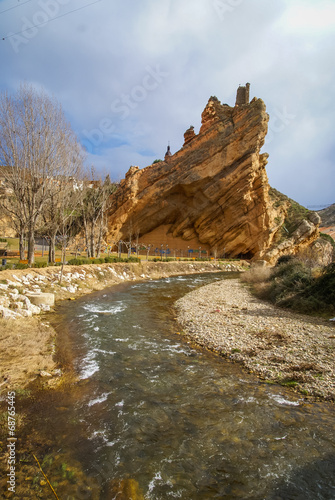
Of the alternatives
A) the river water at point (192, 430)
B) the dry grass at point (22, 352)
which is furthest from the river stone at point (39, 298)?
the river water at point (192, 430)

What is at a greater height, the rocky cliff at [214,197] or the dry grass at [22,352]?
the rocky cliff at [214,197]

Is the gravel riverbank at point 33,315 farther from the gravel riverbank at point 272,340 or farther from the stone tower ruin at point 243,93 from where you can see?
the stone tower ruin at point 243,93

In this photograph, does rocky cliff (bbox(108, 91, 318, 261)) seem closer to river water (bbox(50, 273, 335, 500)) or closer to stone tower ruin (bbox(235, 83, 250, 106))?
stone tower ruin (bbox(235, 83, 250, 106))

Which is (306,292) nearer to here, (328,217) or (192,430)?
(192,430)

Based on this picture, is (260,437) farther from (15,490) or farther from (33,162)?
(33,162)

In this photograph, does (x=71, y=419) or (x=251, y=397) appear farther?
(x=251, y=397)

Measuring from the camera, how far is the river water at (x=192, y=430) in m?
3.77

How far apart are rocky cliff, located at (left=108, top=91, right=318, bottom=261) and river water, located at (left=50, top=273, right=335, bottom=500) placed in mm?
42782

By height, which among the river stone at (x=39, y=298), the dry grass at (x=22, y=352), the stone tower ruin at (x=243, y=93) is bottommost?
the dry grass at (x=22, y=352)

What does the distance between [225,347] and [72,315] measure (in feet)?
24.7

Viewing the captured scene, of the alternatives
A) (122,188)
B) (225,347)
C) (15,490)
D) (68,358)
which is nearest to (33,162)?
(68,358)

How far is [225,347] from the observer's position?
8586mm

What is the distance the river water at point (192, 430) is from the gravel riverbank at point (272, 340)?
501 millimetres

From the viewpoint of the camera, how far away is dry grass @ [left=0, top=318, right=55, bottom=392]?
20.0 feet
